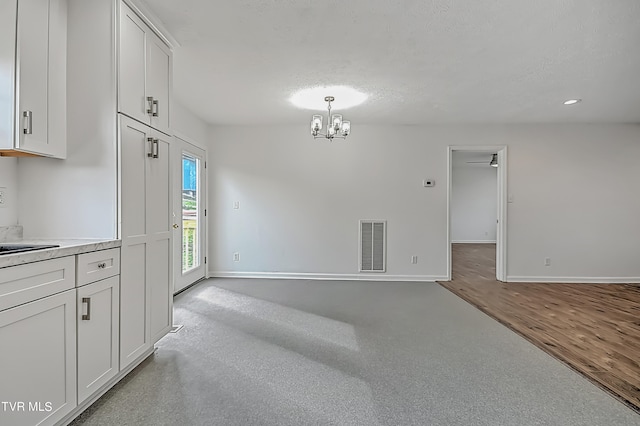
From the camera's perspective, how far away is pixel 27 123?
5.42 ft

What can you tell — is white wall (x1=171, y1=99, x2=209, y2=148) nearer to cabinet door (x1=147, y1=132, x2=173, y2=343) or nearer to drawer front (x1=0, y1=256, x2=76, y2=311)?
cabinet door (x1=147, y1=132, x2=173, y2=343)

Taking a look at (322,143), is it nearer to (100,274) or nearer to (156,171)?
(156,171)

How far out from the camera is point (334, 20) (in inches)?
88.7

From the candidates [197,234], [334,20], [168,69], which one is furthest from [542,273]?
[168,69]

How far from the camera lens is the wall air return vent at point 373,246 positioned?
16.6 ft

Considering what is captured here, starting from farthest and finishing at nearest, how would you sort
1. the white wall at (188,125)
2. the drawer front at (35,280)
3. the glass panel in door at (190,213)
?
the glass panel in door at (190,213)
the white wall at (188,125)
the drawer front at (35,280)

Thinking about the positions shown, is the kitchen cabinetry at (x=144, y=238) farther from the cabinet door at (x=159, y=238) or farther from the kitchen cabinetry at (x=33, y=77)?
the kitchen cabinetry at (x=33, y=77)

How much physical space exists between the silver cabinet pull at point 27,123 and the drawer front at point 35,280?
0.68m

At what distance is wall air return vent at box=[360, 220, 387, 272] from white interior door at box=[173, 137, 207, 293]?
8.02 feet

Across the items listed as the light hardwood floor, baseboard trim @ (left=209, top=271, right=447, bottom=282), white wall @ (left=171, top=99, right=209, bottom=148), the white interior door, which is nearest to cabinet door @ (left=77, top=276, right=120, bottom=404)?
the white interior door

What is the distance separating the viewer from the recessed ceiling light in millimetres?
3529

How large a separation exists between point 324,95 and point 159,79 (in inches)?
72.8

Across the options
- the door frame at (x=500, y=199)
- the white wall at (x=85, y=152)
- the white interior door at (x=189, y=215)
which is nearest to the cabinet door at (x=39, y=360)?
the white wall at (x=85, y=152)

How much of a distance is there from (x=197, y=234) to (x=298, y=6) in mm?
3608
